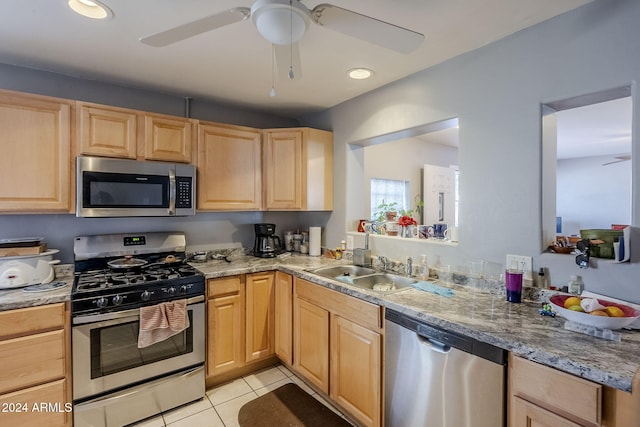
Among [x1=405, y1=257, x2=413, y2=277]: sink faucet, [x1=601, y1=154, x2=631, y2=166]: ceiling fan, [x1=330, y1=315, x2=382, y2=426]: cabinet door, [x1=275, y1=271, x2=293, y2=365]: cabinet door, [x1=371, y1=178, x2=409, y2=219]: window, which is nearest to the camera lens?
[x1=330, y1=315, x2=382, y2=426]: cabinet door

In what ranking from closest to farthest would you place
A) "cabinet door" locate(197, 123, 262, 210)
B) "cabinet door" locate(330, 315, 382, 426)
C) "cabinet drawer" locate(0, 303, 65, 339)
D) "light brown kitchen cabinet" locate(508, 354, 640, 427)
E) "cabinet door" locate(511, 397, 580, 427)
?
"light brown kitchen cabinet" locate(508, 354, 640, 427) < "cabinet door" locate(511, 397, 580, 427) < "cabinet drawer" locate(0, 303, 65, 339) < "cabinet door" locate(330, 315, 382, 426) < "cabinet door" locate(197, 123, 262, 210)

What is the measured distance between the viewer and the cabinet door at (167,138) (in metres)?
2.43

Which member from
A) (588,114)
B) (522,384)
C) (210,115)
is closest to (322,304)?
(522,384)

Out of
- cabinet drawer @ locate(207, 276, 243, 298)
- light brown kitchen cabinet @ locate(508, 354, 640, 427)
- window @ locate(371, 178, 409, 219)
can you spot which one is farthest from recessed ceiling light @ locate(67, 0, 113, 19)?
window @ locate(371, 178, 409, 219)

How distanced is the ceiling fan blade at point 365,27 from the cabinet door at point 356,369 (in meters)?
1.51

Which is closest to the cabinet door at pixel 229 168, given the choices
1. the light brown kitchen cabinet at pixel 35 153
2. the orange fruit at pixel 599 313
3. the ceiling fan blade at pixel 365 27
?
the light brown kitchen cabinet at pixel 35 153

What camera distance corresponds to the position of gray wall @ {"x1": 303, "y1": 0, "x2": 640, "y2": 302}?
145 centimetres

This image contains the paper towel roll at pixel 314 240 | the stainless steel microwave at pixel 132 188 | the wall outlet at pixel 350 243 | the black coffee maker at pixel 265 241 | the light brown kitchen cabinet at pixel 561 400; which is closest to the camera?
the light brown kitchen cabinet at pixel 561 400

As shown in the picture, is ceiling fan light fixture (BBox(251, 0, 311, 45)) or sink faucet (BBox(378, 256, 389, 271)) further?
sink faucet (BBox(378, 256, 389, 271))

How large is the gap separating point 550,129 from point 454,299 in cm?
109

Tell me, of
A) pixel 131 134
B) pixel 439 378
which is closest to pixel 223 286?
pixel 131 134

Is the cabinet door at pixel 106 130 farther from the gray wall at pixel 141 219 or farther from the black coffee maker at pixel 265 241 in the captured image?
the black coffee maker at pixel 265 241

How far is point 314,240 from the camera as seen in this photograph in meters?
3.12

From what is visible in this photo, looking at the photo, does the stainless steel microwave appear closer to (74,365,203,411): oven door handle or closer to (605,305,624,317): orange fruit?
(74,365,203,411): oven door handle
